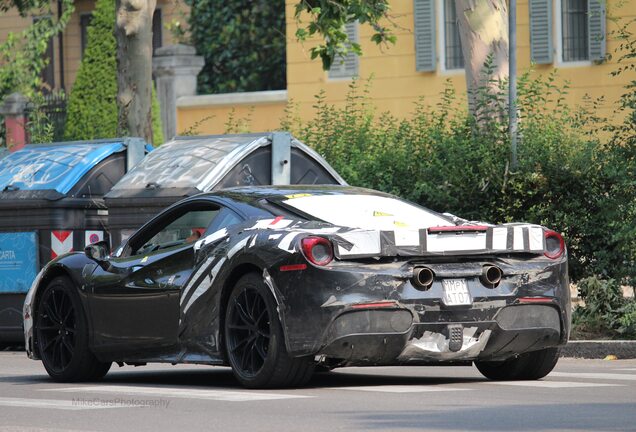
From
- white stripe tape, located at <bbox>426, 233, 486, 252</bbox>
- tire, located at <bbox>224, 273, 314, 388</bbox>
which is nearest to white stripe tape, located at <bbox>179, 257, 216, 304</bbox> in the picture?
tire, located at <bbox>224, 273, 314, 388</bbox>

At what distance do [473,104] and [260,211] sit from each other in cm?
797

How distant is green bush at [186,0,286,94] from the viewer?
118ft

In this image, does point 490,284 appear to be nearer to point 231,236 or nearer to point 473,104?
point 231,236

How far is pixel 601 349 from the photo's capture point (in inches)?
569

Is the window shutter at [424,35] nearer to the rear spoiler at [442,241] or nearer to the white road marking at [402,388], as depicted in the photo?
the rear spoiler at [442,241]

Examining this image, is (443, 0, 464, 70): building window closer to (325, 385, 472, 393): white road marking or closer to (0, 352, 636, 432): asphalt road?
(0, 352, 636, 432): asphalt road

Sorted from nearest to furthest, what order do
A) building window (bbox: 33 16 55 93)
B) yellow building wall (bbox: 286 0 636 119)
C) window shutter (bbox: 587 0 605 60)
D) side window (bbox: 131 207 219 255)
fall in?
side window (bbox: 131 207 219 255)
window shutter (bbox: 587 0 605 60)
yellow building wall (bbox: 286 0 636 119)
building window (bbox: 33 16 55 93)

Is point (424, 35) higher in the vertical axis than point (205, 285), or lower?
higher

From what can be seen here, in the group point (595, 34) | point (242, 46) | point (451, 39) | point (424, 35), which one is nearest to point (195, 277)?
point (595, 34)

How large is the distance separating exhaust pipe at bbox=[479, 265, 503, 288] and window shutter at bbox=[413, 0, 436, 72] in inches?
747

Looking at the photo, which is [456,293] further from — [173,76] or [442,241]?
[173,76]

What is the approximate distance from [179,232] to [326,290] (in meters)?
1.84

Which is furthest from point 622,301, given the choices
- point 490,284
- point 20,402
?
point 20,402

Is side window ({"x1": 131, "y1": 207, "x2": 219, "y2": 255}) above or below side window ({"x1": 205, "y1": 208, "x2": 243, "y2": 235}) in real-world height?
below
